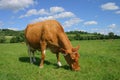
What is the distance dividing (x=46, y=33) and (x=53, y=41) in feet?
2.24

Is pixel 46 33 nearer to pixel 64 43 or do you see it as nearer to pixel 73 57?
pixel 64 43

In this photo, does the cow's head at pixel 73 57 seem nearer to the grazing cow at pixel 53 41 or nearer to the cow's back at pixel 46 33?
the grazing cow at pixel 53 41

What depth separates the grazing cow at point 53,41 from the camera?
43.2 feet

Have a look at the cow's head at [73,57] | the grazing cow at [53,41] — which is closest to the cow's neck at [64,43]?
the grazing cow at [53,41]

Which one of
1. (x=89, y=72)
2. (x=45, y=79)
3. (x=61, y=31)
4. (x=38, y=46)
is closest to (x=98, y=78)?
(x=89, y=72)

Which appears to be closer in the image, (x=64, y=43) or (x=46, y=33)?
(x=64, y=43)

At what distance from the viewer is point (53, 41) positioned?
14141 millimetres

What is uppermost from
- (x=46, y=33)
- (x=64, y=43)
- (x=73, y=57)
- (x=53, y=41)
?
(x=46, y=33)

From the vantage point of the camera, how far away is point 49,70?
13.3 meters

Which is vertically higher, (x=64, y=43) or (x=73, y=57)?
(x=64, y=43)

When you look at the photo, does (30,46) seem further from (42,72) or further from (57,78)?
(57,78)

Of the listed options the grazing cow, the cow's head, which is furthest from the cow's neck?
the cow's head

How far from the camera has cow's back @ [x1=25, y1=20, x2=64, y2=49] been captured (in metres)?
14.1

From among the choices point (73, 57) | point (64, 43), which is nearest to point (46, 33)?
point (64, 43)
